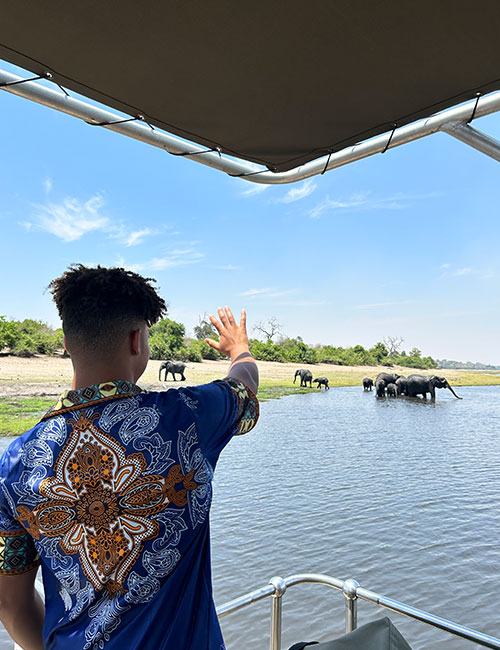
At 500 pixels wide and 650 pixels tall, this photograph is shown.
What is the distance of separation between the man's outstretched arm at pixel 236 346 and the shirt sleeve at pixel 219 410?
0.10 feet

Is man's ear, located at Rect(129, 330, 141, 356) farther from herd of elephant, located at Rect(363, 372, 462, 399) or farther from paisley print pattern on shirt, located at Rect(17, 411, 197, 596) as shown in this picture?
herd of elephant, located at Rect(363, 372, 462, 399)

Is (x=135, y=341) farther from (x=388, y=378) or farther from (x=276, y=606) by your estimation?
(x=388, y=378)

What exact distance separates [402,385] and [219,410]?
Result: 99.8 ft

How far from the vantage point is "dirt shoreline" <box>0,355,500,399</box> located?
2108cm

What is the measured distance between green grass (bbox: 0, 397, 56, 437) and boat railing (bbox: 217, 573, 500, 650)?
12.7 meters

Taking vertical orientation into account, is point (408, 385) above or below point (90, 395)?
below

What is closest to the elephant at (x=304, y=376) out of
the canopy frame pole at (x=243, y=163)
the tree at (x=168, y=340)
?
A: the tree at (x=168, y=340)

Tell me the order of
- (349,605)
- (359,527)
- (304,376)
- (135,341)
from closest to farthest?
(135,341)
(349,605)
(359,527)
(304,376)

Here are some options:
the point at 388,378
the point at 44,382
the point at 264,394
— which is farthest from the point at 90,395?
the point at 388,378

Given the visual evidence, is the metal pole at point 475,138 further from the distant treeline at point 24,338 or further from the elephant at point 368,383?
the elephant at point 368,383

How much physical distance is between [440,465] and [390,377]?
16701 millimetres

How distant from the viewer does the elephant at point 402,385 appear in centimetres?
2955

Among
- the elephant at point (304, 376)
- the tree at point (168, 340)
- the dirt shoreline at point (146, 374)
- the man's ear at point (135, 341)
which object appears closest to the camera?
the man's ear at point (135, 341)

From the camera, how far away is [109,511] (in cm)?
71
